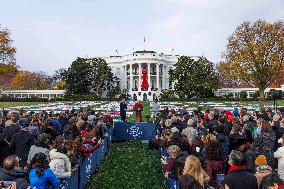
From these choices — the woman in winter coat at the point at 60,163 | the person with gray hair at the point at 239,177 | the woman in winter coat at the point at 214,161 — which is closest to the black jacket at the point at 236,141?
the woman in winter coat at the point at 214,161

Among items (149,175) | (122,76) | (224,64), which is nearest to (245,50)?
(224,64)

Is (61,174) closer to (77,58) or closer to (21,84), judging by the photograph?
(77,58)

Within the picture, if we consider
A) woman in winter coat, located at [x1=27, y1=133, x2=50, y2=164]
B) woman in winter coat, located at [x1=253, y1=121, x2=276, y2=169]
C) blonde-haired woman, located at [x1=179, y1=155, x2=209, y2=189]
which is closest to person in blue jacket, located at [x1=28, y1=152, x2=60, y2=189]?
woman in winter coat, located at [x1=27, y1=133, x2=50, y2=164]

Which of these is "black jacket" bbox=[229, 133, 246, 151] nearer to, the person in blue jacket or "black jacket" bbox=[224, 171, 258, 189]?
"black jacket" bbox=[224, 171, 258, 189]

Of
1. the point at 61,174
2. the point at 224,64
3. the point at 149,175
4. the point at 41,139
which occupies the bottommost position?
the point at 149,175

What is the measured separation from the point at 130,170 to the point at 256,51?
149ft

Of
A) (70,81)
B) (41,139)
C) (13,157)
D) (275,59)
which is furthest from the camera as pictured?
(70,81)

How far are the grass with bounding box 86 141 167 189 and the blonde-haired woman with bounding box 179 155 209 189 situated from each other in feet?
18.4

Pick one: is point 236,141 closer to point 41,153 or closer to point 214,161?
point 214,161

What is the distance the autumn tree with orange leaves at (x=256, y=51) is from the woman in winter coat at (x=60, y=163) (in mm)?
49652

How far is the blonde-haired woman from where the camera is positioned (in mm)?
6055

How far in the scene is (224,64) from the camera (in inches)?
2253

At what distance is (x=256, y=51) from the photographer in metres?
55.5

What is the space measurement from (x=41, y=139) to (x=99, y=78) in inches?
3466
